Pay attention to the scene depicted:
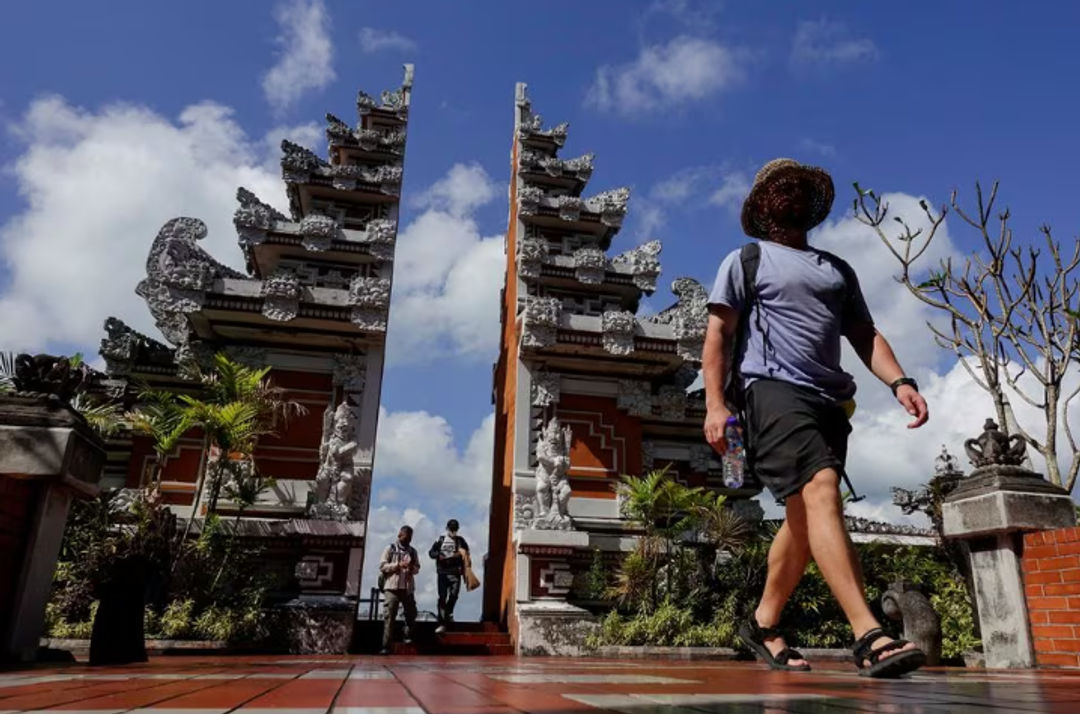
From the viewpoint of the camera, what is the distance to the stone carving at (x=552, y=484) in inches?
436

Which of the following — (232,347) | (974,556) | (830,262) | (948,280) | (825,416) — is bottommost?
(974,556)

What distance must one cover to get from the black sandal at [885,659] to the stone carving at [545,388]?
1043 cm

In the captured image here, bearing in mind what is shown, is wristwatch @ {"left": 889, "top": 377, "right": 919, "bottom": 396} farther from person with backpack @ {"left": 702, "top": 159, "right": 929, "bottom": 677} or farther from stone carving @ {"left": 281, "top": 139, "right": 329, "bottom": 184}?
stone carving @ {"left": 281, "top": 139, "right": 329, "bottom": 184}

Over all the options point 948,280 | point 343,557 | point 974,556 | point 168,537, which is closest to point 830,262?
point 974,556

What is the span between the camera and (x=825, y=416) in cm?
287

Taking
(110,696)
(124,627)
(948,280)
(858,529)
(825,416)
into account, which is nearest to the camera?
(110,696)

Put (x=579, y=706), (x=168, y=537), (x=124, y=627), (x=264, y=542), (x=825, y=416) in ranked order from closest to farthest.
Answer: (x=579, y=706) → (x=825, y=416) → (x=124, y=627) → (x=168, y=537) → (x=264, y=542)

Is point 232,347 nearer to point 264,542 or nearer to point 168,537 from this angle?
point 264,542

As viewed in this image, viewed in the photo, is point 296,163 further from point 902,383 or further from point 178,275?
point 902,383

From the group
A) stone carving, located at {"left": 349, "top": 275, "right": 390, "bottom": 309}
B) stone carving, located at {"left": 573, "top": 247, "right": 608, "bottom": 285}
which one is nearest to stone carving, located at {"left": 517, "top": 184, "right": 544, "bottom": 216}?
stone carving, located at {"left": 573, "top": 247, "right": 608, "bottom": 285}

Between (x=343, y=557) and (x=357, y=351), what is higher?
(x=357, y=351)

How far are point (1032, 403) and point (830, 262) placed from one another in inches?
386

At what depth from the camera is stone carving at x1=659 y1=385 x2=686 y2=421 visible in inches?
545

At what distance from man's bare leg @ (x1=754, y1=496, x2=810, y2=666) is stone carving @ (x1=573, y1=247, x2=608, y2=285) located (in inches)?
460
